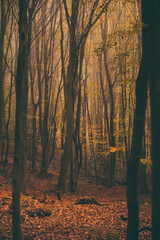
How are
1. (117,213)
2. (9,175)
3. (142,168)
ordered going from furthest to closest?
(142,168) < (9,175) < (117,213)

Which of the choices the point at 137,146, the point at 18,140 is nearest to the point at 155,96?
the point at 137,146

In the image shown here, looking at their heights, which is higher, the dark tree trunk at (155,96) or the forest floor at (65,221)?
the dark tree trunk at (155,96)

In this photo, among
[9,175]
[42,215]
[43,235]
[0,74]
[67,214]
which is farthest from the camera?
[9,175]

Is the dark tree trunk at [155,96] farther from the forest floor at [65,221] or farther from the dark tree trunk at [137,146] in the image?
the forest floor at [65,221]

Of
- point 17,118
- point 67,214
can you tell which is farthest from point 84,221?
Result: point 17,118

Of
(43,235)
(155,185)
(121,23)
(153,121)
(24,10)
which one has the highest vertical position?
(121,23)

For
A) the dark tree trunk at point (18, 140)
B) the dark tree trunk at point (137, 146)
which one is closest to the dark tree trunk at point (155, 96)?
the dark tree trunk at point (137, 146)

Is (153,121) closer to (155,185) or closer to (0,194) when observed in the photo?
(155,185)

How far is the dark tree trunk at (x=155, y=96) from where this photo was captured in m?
1.75

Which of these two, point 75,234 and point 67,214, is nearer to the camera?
point 75,234

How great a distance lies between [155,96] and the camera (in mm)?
1801

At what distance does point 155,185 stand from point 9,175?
9131 mm

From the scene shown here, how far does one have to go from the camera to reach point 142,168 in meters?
11.2

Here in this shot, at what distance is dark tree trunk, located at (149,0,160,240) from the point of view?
69.0 inches
